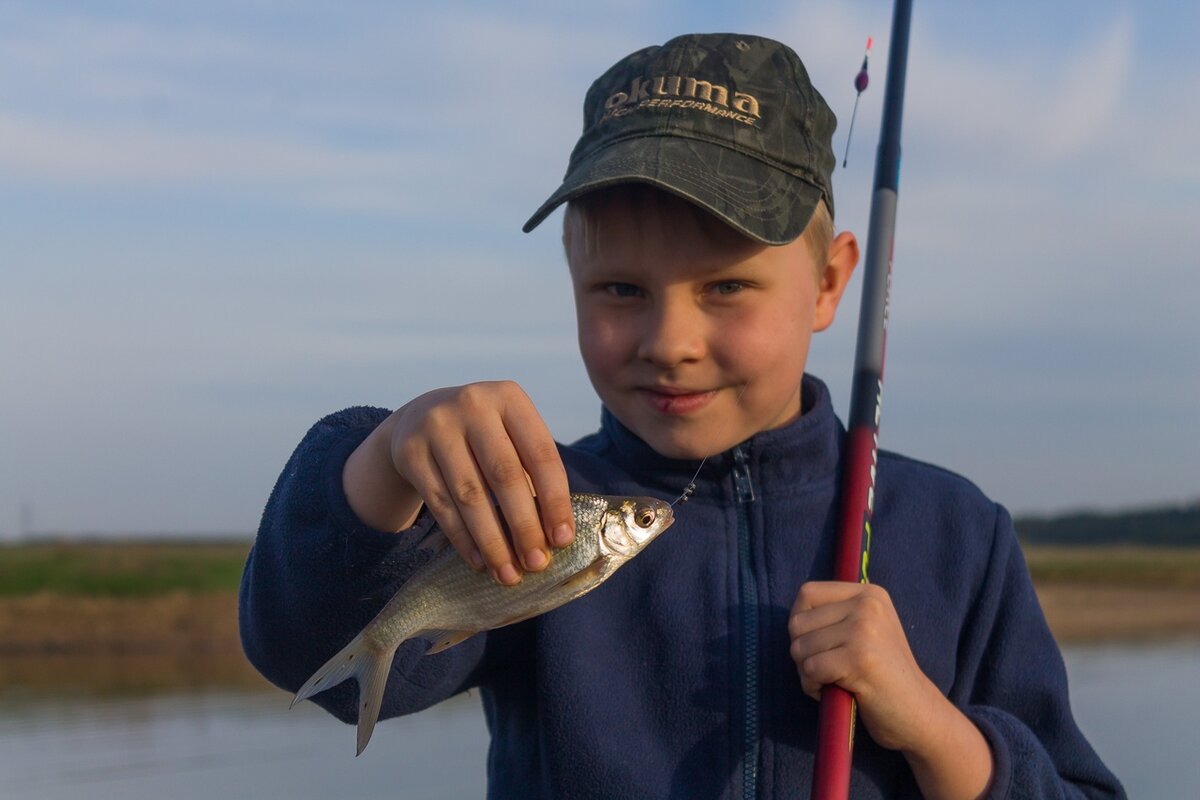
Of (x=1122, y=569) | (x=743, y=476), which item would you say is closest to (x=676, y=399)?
(x=743, y=476)

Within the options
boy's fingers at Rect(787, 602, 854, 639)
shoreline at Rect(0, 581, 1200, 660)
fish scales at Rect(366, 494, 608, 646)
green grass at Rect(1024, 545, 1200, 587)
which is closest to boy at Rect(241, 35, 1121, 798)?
boy's fingers at Rect(787, 602, 854, 639)

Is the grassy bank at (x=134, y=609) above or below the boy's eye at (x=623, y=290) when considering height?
below

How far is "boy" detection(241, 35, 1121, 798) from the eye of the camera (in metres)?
2.54

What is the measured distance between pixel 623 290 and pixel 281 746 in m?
11.7

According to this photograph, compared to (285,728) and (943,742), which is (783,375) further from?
(285,728)

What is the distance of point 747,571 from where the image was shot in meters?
2.93

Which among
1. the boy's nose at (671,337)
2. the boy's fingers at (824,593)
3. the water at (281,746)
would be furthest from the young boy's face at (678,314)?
the water at (281,746)

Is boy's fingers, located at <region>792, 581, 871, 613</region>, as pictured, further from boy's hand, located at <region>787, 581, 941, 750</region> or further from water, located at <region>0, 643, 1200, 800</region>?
water, located at <region>0, 643, 1200, 800</region>

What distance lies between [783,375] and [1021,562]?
0.76 metres

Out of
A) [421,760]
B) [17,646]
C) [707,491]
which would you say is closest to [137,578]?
[17,646]

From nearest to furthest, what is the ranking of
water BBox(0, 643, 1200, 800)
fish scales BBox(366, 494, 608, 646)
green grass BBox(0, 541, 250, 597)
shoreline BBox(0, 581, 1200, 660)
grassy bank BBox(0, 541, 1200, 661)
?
fish scales BBox(366, 494, 608, 646), water BBox(0, 643, 1200, 800), shoreline BBox(0, 581, 1200, 660), grassy bank BBox(0, 541, 1200, 661), green grass BBox(0, 541, 250, 597)

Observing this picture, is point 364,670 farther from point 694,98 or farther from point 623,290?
point 694,98

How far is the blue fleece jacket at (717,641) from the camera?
2.68m

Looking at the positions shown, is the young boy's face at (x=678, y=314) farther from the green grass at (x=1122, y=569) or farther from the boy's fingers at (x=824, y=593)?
the green grass at (x=1122, y=569)
